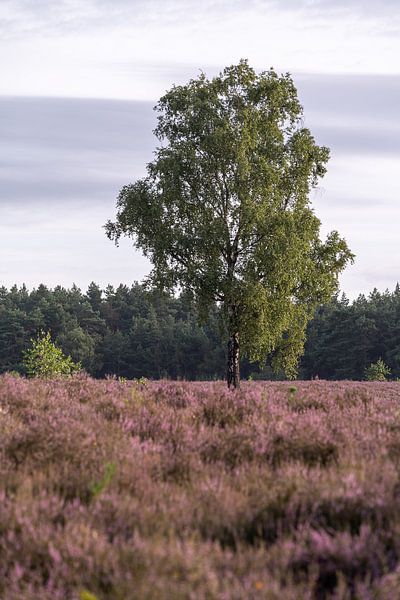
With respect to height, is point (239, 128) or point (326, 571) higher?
point (239, 128)

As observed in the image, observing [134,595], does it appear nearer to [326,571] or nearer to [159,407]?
[326,571]

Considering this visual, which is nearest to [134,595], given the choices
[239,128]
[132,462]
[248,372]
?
[132,462]

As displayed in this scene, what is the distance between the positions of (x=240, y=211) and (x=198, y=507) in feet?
81.8

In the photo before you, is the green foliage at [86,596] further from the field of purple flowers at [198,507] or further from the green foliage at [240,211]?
the green foliage at [240,211]

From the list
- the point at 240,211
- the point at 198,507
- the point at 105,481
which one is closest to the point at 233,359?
the point at 240,211

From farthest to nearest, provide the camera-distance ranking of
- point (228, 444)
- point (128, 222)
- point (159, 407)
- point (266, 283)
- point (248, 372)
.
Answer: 1. point (248, 372)
2. point (128, 222)
3. point (266, 283)
4. point (159, 407)
5. point (228, 444)

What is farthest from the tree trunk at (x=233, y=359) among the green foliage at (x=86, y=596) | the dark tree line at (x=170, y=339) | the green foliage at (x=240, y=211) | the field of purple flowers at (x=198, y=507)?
the dark tree line at (x=170, y=339)

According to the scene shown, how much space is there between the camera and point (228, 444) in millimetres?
5609

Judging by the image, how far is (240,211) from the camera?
93.8ft

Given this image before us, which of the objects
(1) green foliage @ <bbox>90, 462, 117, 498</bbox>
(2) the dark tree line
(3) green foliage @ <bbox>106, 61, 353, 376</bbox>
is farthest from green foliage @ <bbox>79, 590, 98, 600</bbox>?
(2) the dark tree line

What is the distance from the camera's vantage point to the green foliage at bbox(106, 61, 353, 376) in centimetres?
2759

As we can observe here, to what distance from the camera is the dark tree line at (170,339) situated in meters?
96.4

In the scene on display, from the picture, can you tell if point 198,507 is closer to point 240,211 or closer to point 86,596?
point 86,596

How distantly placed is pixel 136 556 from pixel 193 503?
86 centimetres
